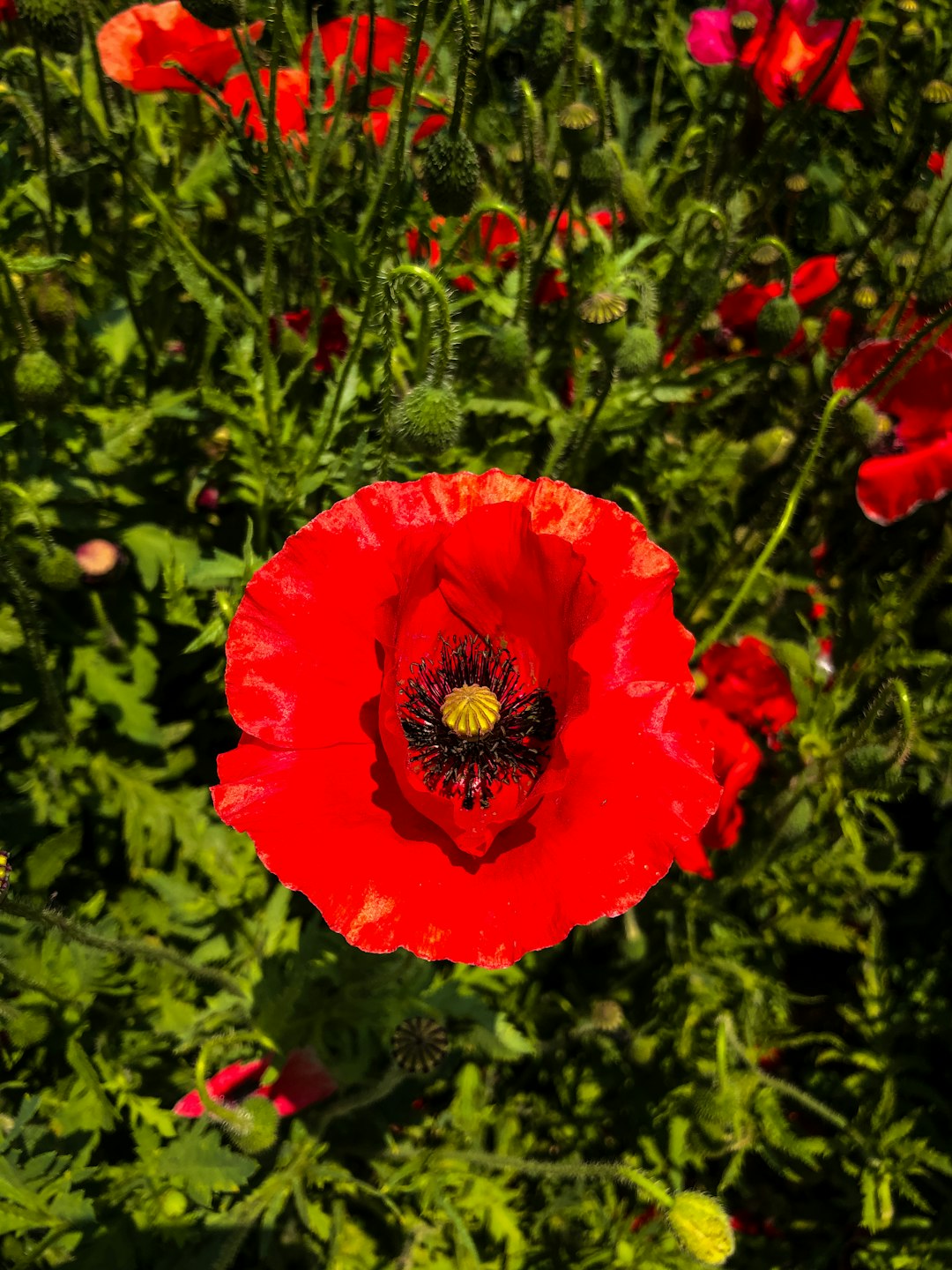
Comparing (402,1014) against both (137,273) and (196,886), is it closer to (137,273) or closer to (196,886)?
(196,886)

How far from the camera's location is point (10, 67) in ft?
7.39

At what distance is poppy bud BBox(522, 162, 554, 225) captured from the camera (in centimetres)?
234

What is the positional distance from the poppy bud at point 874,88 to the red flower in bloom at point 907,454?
876mm

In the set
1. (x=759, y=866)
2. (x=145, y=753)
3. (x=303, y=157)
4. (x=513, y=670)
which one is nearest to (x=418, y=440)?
(x=513, y=670)

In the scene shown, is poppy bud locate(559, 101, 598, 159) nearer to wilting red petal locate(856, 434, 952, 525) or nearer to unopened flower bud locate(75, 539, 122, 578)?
wilting red petal locate(856, 434, 952, 525)

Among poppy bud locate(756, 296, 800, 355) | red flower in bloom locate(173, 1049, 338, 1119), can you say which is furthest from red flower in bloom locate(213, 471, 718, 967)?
poppy bud locate(756, 296, 800, 355)

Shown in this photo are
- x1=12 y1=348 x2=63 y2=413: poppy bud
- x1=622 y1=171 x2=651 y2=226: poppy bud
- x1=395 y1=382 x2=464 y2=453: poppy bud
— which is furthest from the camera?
x1=622 y1=171 x2=651 y2=226: poppy bud

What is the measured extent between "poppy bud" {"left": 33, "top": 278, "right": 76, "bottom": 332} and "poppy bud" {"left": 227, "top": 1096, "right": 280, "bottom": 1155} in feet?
5.85

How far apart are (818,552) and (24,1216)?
2544 mm

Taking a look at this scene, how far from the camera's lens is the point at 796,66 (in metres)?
2.45

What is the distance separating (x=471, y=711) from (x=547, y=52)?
5.88ft

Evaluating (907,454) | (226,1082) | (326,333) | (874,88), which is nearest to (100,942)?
(226,1082)

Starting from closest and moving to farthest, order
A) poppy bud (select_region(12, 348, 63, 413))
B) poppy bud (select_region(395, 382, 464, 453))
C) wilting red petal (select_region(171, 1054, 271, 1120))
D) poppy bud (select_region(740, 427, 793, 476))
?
1. poppy bud (select_region(395, 382, 464, 453))
2. poppy bud (select_region(12, 348, 63, 413))
3. wilting red petal (select_region(171, 1054, 271, 1120))
4. poppy bud (select_region(740, 427, 793, 476))

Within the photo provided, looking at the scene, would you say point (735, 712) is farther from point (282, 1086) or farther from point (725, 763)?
point (282, 1086)
